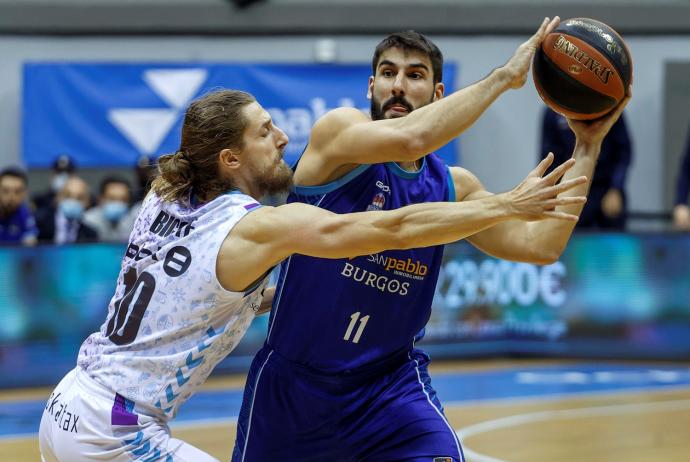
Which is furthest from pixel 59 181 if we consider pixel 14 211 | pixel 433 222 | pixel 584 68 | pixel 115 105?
pixel 433 222

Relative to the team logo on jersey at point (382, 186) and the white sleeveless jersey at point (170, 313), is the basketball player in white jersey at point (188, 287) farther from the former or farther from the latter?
the team logo on jersey at point (382, 186)

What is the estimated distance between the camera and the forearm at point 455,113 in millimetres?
3820

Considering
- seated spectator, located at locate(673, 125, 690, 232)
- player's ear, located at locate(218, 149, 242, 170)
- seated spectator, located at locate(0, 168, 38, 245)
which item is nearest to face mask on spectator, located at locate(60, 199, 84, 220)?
seated spectator, located at locate(0, 168, 38, 245)

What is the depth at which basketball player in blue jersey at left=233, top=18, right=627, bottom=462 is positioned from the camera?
4227 mm

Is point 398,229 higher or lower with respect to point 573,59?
lower

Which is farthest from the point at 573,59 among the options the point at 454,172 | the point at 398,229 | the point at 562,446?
the point at 562,446

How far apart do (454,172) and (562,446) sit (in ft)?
10.5

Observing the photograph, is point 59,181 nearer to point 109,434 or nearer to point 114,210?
point 114,210

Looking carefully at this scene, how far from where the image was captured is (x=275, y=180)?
3.95 meters

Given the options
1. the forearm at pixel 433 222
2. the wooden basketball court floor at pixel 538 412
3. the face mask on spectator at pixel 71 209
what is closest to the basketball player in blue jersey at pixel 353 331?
the forearm at pixel 433 222

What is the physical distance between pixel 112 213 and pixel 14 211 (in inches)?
34.4

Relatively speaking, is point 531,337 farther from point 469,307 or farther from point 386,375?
point 386,375

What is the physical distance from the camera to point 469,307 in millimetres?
10438

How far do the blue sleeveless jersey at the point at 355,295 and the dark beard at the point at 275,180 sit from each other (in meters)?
0.33
